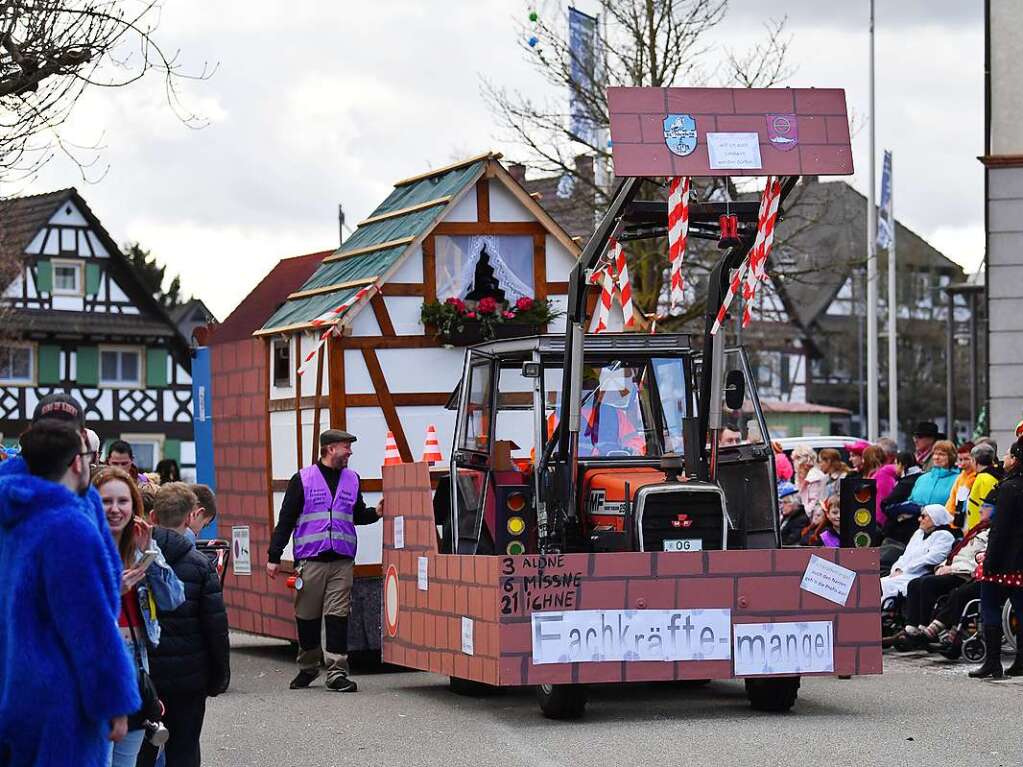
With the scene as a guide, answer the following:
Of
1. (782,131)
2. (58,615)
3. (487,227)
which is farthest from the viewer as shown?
(487,227)

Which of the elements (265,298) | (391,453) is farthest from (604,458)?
(265,298)

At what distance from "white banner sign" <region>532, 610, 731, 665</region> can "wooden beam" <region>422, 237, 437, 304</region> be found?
4.80m

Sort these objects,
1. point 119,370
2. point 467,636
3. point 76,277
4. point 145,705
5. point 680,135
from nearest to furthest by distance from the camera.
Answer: point 145,705
point 680,135
point 467,636
point 76,277
point 119,370

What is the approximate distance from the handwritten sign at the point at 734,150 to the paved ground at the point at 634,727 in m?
3.35

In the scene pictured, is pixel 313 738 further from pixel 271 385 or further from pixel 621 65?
pixel 621 65

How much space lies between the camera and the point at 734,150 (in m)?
12.0

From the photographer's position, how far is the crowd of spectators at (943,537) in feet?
45.6

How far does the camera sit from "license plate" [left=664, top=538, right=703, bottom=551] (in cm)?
1209

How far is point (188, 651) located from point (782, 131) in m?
5.96

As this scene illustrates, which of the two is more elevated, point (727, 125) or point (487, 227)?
point (727, 125)

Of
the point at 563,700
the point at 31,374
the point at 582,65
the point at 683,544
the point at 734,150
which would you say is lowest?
the point at 563,700

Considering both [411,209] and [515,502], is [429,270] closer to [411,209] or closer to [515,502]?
[411,209]

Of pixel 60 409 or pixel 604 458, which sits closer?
pixel 60 409

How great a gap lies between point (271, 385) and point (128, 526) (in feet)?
33.1
